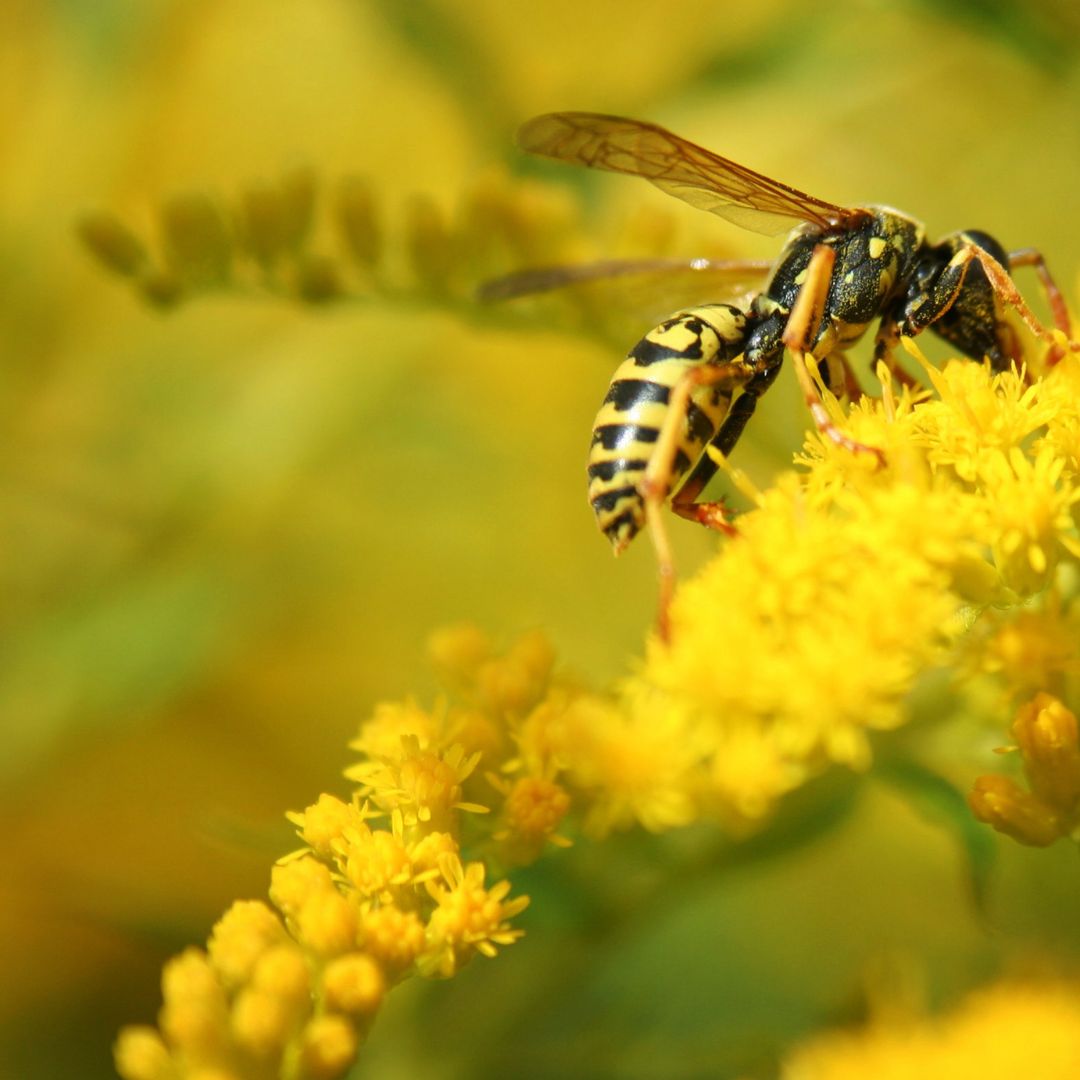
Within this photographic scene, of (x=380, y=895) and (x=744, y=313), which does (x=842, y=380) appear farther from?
(x=380, y=895)

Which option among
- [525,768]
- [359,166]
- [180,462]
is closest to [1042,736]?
[525,768]

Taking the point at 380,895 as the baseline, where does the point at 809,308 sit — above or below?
above

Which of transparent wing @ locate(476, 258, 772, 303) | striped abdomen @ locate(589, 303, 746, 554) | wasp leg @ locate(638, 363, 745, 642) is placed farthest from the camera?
transparent wing @ locate(476, 258, 772, 303)

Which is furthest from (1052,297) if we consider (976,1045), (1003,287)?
(976,1045)

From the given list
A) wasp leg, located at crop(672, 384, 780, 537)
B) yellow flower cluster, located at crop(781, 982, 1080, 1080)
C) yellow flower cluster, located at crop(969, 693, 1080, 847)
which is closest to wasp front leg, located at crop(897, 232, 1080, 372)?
wasp leg, located at crop(672, 384, 780, 537)

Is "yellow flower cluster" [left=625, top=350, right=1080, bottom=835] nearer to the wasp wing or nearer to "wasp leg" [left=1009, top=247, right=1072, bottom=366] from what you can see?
"wasp leg" [left=1009, top=247, right=1072, bottom=366]

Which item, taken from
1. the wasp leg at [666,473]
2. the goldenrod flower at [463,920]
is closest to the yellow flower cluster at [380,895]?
the goldenrod flower at [463,920]

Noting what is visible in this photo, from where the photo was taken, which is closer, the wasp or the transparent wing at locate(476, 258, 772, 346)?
the wasp
